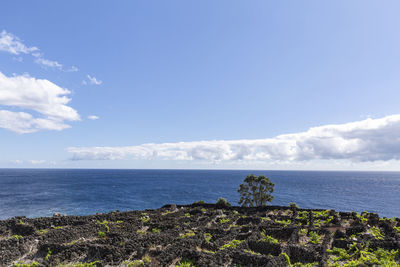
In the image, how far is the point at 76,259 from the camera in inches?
769

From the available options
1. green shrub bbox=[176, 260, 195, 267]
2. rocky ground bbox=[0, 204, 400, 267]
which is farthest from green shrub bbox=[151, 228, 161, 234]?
green shrub bbox=[176, 260, 195, 267]

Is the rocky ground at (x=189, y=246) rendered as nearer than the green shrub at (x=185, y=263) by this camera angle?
No

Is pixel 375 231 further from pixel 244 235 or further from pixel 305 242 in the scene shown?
pixel 244 235

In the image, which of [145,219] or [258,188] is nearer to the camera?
[145,219]

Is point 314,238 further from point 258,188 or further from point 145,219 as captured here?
point 258,188

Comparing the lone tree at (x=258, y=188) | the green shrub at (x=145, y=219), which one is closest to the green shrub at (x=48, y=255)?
the green shrub at (x=145, y=219)

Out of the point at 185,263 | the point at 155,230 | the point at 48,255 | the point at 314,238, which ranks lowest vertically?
the point at 155,230

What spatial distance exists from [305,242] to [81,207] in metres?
93.7

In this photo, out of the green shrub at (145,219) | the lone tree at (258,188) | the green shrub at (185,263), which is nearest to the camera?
the green shrub at (185,263)

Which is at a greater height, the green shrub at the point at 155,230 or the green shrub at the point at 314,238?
the green shrub at the point at 314,238

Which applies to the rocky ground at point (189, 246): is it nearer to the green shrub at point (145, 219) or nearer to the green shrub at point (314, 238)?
the green shrub at point (314, 238)

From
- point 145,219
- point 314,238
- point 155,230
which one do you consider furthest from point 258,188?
point 155,230

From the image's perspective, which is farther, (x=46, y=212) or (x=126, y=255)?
(x=46, y=212)

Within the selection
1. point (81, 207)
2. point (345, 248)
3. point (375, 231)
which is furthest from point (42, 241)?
point (81, 207)
